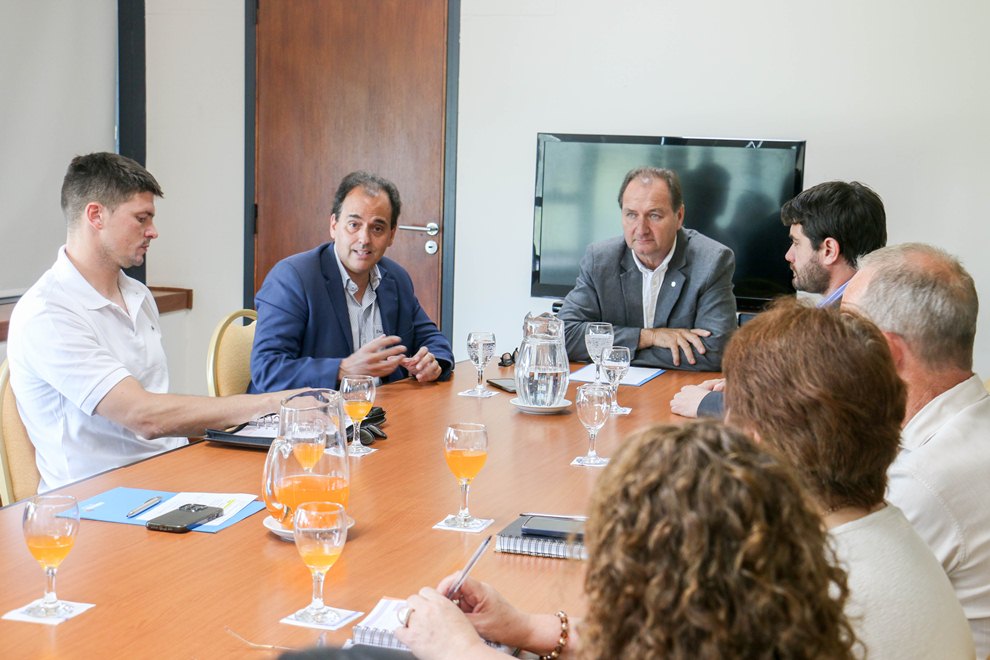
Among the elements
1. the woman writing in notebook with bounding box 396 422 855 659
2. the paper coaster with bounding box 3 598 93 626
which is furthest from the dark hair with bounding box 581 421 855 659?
the paper coaster with bounding box 3 598 93 626

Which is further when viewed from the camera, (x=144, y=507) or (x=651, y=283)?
(x=651, y=283)

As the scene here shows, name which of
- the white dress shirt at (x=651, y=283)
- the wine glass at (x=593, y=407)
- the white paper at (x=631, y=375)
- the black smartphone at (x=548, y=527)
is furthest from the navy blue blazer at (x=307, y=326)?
the black smartphone at (x=548, y=527)

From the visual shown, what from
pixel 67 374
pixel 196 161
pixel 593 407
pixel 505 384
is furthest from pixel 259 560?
pixel 196 161

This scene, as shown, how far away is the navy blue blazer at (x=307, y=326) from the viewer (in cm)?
311

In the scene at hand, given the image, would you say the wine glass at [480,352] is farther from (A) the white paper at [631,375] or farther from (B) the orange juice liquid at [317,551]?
(B) the orange juice liquid at [317,551]

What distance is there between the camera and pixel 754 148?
4762 millimetres

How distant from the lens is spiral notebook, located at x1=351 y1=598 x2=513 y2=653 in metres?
1.39

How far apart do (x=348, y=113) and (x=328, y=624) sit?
14.7ft

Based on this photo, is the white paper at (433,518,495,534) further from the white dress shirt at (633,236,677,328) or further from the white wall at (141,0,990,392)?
the white wall at (141,0,990,392)

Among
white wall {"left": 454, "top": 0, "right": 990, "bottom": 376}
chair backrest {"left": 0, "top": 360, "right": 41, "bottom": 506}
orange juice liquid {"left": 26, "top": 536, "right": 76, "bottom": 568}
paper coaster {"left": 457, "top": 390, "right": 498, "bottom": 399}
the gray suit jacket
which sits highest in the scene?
white wall {"left": 454, "top": 0, "right": 990, "bottom": 376}

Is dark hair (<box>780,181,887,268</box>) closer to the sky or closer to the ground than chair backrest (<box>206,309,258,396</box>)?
closer to the sky

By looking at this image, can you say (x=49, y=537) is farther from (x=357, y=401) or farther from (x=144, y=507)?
(x=357, y=401)

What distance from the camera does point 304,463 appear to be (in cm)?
175

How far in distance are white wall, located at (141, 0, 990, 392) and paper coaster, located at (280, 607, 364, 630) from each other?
397cm
